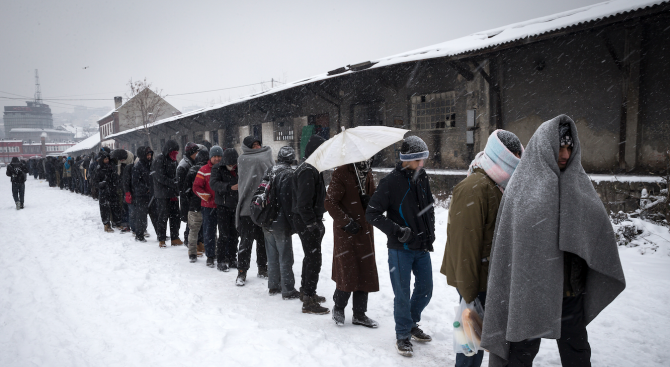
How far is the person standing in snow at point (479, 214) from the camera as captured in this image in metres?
2.23

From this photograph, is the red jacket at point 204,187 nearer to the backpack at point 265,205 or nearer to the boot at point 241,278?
the boot at point 241,278

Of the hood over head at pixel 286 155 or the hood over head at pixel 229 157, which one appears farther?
the hood over head at pixel 229 157

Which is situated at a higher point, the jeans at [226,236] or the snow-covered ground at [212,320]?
the jeans at [226,236]

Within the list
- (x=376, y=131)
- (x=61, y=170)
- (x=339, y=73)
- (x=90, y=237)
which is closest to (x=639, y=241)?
(x=376, y=131)

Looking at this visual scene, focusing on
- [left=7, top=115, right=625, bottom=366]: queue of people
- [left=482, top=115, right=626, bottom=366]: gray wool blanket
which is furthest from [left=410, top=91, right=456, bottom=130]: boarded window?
[left=482, top=115, right=626, bottom=366]: gray wool blanket

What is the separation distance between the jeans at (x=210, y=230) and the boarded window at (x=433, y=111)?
775 cm

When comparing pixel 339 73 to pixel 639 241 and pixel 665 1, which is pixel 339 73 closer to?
pixel 665 1

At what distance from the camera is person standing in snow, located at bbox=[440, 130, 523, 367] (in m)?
2.23

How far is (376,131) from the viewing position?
370 centimetres

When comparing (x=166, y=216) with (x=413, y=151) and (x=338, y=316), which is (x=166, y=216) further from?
(x=413, y=151)

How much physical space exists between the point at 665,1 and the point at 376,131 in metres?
5.90

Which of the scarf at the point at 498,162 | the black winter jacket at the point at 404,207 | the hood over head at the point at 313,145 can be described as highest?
the hood over head at the point at 313,145

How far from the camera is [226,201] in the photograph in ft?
17.6

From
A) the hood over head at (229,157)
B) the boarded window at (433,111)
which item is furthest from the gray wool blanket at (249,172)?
the boarded window at (433,111)
